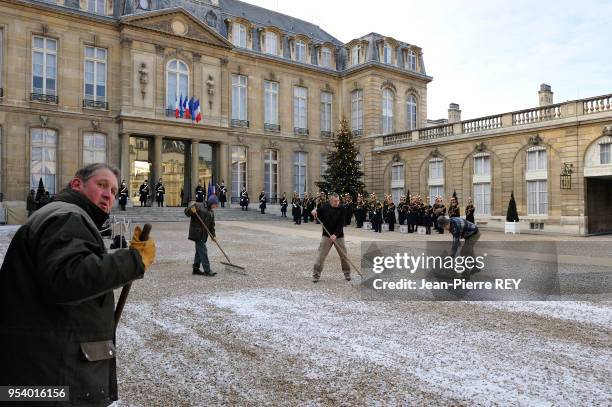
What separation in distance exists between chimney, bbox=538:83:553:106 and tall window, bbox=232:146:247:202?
2029cm

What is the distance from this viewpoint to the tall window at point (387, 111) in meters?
35.1

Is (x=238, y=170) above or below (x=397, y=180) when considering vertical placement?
above

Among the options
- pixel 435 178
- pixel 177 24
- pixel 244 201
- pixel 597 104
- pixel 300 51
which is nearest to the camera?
pixel 597 104

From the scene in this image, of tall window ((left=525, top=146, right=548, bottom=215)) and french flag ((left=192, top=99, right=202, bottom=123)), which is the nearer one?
tall window ((left=525, top=146, right=548, bottom=215))

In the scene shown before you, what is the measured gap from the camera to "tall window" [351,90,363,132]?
1383 inches

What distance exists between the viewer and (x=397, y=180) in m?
31.4

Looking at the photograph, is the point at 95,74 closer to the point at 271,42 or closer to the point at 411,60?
the point at 271,42

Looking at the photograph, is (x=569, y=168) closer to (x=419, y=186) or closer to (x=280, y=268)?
(x=419, y=186)

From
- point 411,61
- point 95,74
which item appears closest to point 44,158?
point 95,74

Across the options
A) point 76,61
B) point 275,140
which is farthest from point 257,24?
point 76,61

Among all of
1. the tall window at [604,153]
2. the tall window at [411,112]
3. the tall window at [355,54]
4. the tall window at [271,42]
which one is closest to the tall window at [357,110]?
the tall window at [355,54]

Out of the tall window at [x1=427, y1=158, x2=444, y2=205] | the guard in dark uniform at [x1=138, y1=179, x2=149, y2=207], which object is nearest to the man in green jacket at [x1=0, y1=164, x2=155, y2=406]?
the guard in dark uniform at [x1=138, y1=179, x2=149, y2=207]

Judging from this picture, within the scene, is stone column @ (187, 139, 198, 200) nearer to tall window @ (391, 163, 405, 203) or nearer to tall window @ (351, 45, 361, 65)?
tall window @ (391, 163, 405, 203)

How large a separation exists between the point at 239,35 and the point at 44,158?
14.9 m
